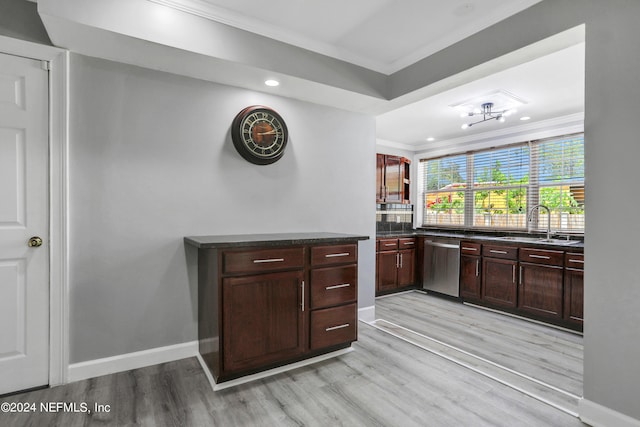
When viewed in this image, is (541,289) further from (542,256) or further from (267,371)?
(267,371)

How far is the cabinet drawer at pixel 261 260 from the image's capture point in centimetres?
219

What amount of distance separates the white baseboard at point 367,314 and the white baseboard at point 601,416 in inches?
77.5

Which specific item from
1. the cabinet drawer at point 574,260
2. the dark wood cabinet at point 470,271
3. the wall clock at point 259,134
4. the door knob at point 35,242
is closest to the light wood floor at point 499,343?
the dark wood cabinet at point 470,271

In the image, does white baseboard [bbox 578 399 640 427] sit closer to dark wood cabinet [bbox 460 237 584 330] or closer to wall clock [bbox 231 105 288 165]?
dark wood cabinet [bbox 460 237 584 330]

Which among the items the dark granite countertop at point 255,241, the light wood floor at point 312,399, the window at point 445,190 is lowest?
the light wood floor at point 312,399

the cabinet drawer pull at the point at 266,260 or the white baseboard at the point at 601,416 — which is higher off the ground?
the cabinet drawer pull at the point at 266,260

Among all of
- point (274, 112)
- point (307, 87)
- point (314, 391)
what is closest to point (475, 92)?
point (307, 87)

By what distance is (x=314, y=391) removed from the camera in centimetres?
219

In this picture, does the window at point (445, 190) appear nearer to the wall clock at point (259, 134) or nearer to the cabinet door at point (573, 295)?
the cabinet door at point (573, 295)

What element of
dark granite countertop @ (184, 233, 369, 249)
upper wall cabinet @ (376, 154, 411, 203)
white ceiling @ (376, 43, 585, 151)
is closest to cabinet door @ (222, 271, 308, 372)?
dark granite countertop @ (184, 233, 369, 249)

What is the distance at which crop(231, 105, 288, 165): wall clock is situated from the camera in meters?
2.80

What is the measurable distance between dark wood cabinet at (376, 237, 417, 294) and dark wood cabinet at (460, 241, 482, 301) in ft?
2.56

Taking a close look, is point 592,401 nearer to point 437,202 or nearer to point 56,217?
point 56,217

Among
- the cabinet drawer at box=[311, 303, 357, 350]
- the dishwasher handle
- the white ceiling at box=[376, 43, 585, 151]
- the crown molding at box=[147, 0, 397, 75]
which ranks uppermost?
the crown molding at box=[147, 0, 397, 75]
